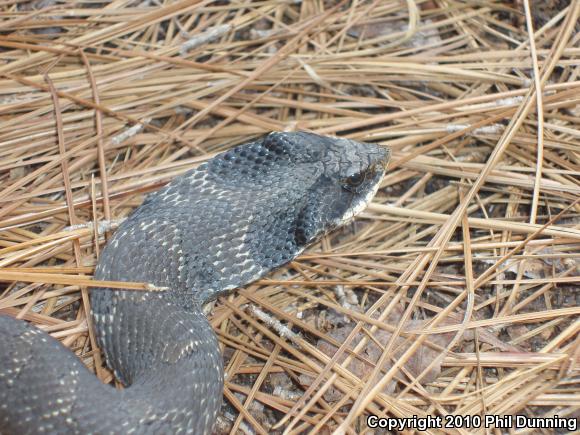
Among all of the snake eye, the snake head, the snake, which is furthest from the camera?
the snake eye

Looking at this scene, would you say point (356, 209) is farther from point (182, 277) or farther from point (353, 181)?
point (182, 277)

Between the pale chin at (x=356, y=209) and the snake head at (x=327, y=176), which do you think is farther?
the pale chin at (x=356, y=209)

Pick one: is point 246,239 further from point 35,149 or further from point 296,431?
point 35,149

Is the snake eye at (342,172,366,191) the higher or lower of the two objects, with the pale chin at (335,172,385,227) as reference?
higher

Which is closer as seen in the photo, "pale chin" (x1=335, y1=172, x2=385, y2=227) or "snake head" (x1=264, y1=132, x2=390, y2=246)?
"snake head" (x1=264, y1=132, x2=390, y2=246)

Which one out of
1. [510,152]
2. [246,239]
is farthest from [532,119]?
[246,239]

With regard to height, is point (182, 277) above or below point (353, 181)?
below

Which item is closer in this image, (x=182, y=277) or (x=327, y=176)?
(x=182, y=277)

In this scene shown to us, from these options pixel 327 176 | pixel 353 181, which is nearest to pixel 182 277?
pixel 327 176
